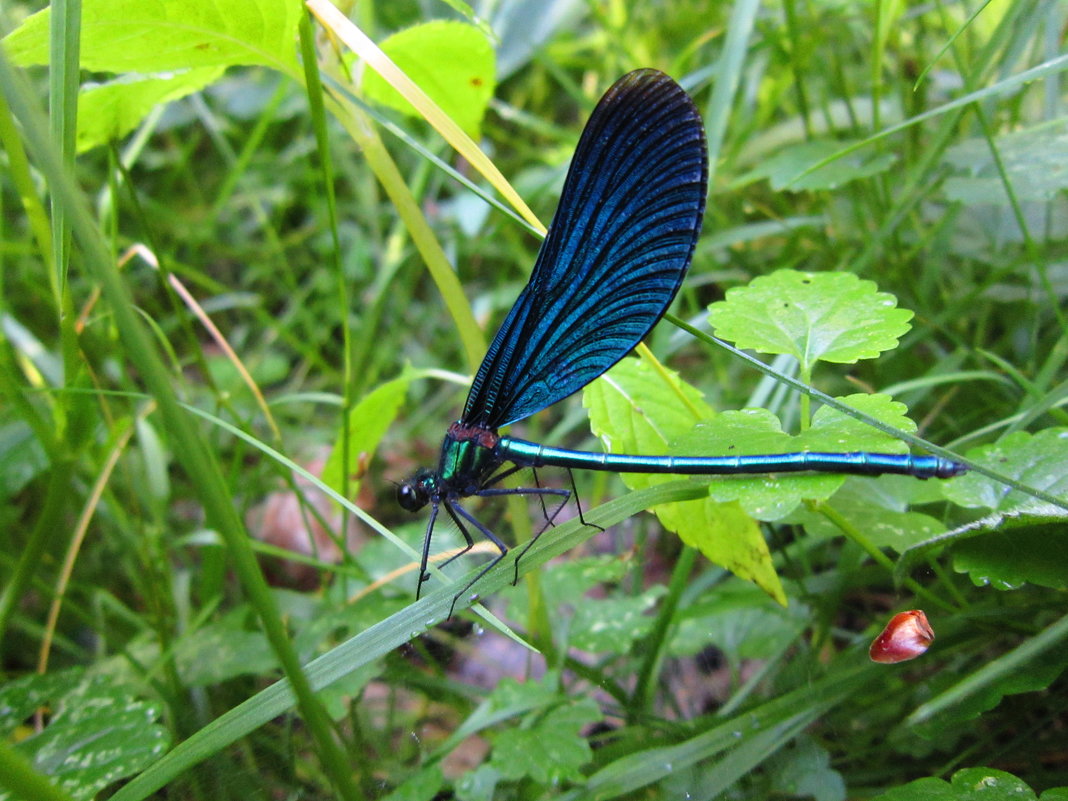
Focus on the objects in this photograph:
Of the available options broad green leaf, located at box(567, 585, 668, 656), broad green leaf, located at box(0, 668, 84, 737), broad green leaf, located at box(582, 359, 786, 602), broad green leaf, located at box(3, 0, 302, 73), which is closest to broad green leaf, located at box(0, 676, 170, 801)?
broad green leaf, located at box(0, 668, 84, 737)

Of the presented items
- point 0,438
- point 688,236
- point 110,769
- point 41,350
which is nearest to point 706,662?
point 688,236

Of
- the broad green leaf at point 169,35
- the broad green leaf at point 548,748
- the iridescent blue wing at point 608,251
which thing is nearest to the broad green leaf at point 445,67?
the broad green leaf at point 169,35

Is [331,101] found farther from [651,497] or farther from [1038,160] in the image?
[1038,160]

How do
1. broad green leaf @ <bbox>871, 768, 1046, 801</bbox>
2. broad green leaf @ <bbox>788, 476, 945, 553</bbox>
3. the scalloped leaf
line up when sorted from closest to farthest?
broad green leaf @ <bbox>871, 768, 1046, 801</bbox> → the scalloped leaf → broad green leaf @ <bbox>788, 476, 945, 553</bbox>

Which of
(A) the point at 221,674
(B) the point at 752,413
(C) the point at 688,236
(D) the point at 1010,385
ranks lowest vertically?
(A) the point at 221,674

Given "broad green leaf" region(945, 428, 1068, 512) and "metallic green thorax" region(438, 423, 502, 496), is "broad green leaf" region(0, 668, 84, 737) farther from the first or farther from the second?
"broad green leaf" region(945, 428, 1068, 512)

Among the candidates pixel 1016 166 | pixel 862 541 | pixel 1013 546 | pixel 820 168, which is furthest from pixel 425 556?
pixel 1016 166
